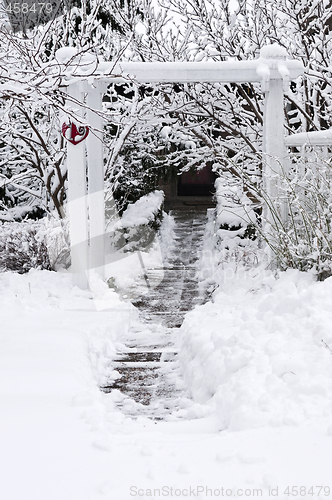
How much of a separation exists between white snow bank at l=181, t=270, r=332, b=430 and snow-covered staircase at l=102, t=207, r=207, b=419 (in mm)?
181

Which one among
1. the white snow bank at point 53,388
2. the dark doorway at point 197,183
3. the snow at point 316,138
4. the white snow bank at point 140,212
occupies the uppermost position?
the snow at point 316,138

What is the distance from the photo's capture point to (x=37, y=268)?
7289mm

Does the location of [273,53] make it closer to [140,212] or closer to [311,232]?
[311,232]

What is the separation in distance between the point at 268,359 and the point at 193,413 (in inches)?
23.4

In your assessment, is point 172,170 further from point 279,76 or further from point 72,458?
point 72,458

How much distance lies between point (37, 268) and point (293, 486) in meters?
5.59

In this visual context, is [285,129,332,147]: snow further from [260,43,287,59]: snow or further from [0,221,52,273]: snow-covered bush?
[0,221,52,273]: snow-covered bush

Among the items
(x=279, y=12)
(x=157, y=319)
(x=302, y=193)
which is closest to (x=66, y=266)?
(x=157, y=319)

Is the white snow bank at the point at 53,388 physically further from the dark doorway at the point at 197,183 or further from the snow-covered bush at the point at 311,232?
the dark doorway at the point at 197,183

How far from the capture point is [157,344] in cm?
502

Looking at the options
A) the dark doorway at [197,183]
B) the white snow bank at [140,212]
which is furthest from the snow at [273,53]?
the dark doorway at [197,183]

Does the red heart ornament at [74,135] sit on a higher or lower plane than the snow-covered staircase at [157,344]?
higher

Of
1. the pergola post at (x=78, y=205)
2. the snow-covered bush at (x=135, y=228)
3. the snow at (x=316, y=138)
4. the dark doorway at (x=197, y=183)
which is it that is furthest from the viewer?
the dark doorway at (x=197, y=183)

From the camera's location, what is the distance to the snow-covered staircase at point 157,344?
3.73 m
